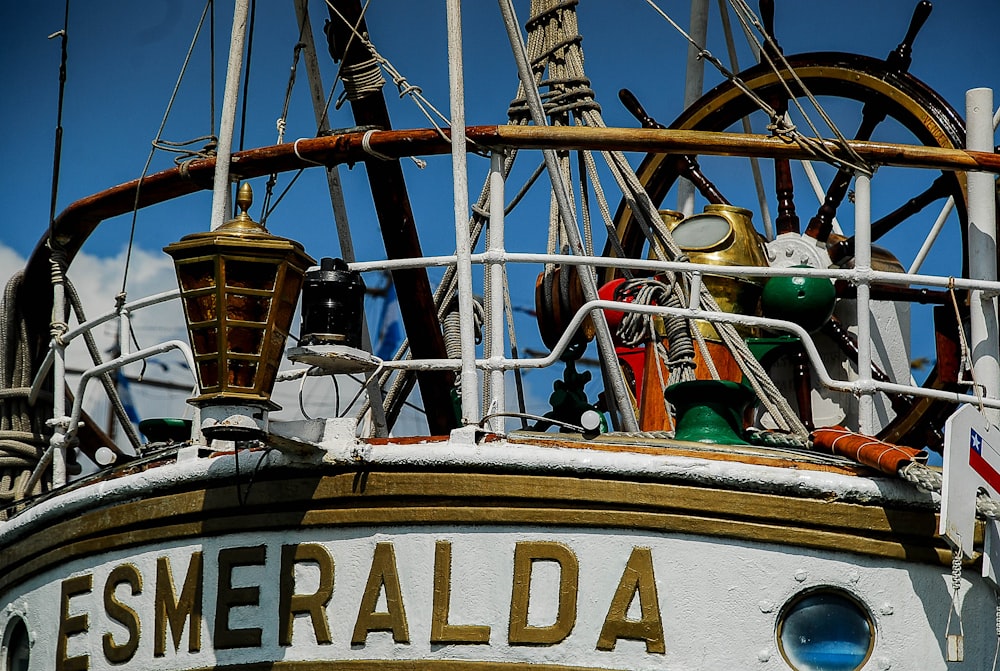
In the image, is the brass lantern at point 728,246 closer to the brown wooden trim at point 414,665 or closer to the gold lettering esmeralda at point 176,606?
the brown wooden trim at point 414,665

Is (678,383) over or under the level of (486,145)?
under

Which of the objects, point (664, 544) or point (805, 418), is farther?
point (805, 418)

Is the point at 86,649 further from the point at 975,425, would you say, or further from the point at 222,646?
the point at 975,425

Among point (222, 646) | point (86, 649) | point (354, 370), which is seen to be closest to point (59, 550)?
point (86, 649)

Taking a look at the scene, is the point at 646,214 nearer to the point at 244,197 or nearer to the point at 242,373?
the point at 244,197

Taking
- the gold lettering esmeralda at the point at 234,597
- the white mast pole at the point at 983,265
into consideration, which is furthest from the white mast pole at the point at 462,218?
the white mast pole at the point at 983,265

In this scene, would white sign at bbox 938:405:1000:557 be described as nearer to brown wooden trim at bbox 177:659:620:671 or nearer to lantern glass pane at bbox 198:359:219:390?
brown wooden trim at bbox 177:659:620:671

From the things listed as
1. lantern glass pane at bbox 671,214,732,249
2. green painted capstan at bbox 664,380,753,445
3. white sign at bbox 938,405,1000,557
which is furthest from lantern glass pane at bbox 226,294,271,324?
lantern glass pane at bbox 671,214,732,249

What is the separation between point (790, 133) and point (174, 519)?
2.71m

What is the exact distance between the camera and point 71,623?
5934 millimetres

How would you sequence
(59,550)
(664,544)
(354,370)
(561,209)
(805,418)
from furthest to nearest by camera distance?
(805,418) < (561,209) < (59,550) < (354,370) < (664,544)

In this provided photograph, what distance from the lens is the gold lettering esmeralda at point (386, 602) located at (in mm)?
5340

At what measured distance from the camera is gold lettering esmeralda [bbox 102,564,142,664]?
5.72 m

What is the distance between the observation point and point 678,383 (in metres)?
6.03
